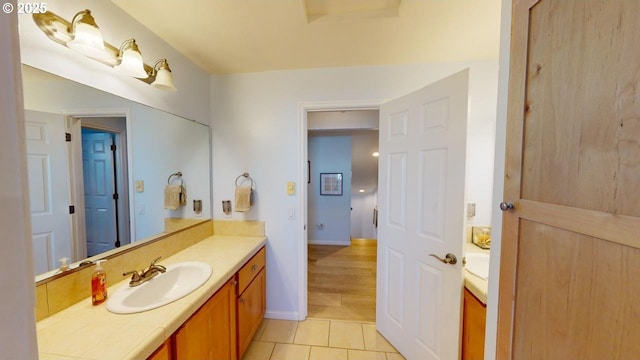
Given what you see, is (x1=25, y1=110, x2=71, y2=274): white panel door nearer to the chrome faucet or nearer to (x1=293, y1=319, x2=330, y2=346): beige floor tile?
the chrome faucet

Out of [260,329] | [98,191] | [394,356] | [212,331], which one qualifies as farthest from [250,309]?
[98,191]

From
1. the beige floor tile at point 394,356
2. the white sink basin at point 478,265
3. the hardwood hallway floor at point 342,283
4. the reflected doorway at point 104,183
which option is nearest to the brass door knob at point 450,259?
the white sink basin at point 478,265

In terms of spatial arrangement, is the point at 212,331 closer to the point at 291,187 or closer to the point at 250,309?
the point at 250,309

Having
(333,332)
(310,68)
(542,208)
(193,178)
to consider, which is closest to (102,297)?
(193,178)

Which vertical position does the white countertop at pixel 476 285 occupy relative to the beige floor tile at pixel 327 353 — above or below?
above

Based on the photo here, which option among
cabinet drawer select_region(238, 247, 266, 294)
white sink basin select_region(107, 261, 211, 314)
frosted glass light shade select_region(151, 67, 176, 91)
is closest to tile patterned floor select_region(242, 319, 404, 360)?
cabinet drawer select_region(238, 247, 266, 294)

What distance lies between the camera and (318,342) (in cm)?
189

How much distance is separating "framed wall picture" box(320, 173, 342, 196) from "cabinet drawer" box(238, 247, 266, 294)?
2.65 meters

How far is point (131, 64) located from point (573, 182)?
1.95 m

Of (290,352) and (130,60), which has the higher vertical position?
(130,60)

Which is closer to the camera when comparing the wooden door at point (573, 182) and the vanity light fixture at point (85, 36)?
the wooden door at point (573, 182)

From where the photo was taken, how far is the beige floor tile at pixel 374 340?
1.84 metres

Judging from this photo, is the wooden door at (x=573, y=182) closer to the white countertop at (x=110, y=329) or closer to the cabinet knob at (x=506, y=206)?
the cabinet knob at (x=506, y=206)

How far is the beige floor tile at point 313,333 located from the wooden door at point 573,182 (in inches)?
57.3
